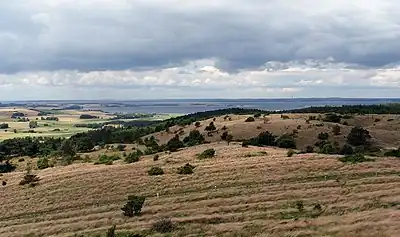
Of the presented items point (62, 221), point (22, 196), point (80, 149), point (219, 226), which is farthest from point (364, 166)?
point (80, 149)

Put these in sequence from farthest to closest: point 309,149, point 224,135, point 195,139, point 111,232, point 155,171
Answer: point 224,135
point 195,139
point 309,149
point 155,171
point 111,232

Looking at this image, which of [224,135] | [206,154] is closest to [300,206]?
[206,154]

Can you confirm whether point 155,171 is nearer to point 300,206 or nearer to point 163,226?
point 163,226

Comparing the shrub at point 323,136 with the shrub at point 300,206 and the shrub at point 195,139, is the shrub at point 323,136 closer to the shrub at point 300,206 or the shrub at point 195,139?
the shrub at point 195,139

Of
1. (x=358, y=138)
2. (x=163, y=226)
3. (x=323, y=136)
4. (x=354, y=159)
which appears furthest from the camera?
(x=323, y=136)

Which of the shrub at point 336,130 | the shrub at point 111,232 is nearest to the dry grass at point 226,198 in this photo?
the shrub at point 111,232
